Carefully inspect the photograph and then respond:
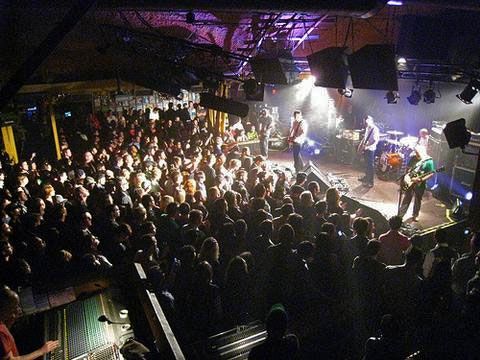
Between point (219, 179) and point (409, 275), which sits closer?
point (409, 275)

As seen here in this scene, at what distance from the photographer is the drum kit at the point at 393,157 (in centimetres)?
1136

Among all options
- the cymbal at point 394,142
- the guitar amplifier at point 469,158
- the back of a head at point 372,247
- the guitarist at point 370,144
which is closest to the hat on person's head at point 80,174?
the back of a head at point 372,247

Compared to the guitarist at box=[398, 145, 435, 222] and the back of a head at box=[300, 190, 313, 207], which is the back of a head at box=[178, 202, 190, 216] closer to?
the back of a head at box=[300, 190, 313, 207]

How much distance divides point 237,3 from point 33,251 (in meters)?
3.75

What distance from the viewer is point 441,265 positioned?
170 inches

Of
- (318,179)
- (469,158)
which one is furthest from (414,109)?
(318,179)

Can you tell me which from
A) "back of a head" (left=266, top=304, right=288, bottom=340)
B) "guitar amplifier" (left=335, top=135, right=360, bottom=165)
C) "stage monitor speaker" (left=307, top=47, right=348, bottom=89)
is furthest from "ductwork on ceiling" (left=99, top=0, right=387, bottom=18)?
"guitar amplifier" (left=335, top=135, right=360, bottom=165)

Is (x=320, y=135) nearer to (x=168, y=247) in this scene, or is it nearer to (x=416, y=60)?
(x=416, y=60)

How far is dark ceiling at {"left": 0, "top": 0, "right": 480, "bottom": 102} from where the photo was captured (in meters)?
2.92

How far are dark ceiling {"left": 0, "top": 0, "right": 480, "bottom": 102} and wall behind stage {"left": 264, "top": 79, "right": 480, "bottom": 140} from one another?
2440mm

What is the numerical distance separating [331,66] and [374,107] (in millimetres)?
11284

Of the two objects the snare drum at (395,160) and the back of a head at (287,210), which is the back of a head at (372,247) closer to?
the back of a head at (287,210)

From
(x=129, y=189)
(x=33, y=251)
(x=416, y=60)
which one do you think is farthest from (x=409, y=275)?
(x=129, y=189)

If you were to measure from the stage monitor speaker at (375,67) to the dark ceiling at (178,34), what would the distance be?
707 mm
